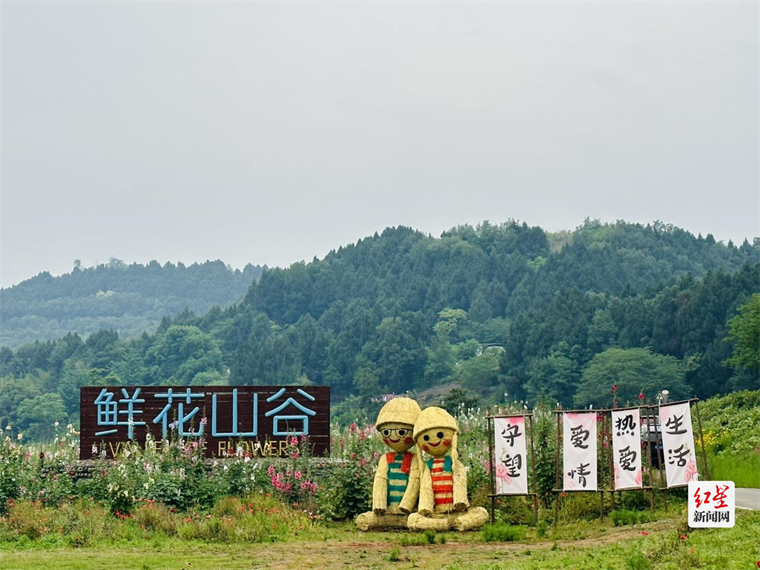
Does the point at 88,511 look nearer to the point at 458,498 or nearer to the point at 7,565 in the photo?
the point at 7,565

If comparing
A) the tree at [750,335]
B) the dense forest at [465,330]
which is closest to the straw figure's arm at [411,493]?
the dense forest at [465,330]

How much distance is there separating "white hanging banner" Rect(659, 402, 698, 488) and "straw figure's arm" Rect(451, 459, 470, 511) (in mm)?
3004

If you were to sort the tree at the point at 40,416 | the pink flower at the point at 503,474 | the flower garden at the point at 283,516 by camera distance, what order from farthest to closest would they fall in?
the tree at the point at 40,416 < the pink flower at the point at 503,474 < the flower garden at the point at 283,516

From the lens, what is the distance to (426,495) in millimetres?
17797

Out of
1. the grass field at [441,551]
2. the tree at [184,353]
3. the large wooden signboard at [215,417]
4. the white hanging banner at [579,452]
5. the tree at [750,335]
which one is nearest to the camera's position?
the grass field at [441,551]

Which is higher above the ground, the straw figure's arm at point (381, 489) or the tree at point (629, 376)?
the tree at point (629, 376)

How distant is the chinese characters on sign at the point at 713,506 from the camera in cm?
1497

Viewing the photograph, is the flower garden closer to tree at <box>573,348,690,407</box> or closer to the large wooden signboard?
the large wooden signboard

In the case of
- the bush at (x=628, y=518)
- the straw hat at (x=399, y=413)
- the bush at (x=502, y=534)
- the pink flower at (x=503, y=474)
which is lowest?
the bush at (x=502, y=534)

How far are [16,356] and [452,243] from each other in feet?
160

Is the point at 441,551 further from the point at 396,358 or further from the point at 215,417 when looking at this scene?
the point at 396,358

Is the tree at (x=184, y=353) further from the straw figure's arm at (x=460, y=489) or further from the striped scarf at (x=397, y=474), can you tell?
the straw figure's arm at (x=460, y=489)

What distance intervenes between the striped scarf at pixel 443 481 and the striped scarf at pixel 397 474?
48cm

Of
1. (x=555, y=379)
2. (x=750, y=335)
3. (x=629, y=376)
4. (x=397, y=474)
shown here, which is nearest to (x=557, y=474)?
(x=397, y=474)
